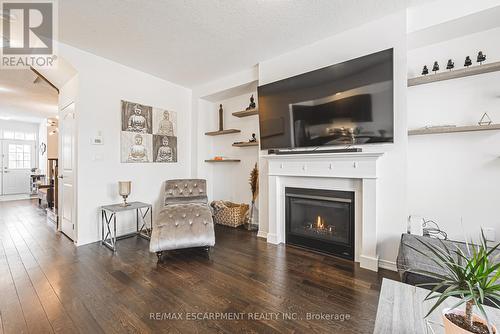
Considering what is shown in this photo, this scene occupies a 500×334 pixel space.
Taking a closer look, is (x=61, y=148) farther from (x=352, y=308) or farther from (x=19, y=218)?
(x=352, y=308)

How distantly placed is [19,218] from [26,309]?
13.3 feet

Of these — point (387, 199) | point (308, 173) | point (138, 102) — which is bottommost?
point (387, 199)

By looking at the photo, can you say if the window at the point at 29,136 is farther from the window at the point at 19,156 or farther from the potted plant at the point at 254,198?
the potted plant at the point at 254,198

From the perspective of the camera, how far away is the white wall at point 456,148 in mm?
2154

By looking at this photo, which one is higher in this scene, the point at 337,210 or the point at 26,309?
the point at 337,210

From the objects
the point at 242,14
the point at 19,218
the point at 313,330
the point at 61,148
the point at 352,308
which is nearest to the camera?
the point at 313,330

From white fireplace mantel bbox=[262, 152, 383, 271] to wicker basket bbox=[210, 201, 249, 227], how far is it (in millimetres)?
890

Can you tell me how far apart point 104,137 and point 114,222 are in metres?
1.27

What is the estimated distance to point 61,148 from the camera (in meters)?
3.59

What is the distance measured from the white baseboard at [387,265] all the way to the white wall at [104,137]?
11.4ft

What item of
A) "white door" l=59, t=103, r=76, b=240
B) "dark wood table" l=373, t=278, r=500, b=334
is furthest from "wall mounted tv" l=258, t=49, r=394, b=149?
"white door" l=59, t=103, r=76, b=240

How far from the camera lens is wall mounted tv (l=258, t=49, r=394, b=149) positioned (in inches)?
90.0

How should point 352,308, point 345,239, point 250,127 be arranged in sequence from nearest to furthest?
point 352,308 < point 345,239 < point 250,127

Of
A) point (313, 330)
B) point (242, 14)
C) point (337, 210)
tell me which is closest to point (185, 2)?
point (242, 14)
